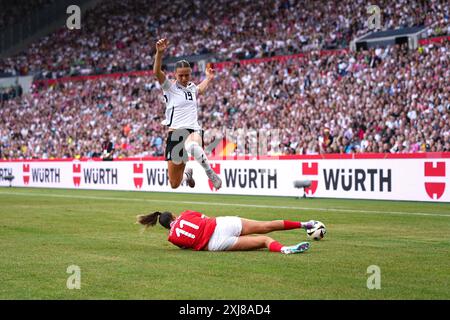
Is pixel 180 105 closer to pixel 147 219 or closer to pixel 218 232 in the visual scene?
pixel 147 219

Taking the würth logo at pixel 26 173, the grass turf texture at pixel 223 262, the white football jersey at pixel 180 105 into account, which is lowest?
the würth logo at pixel 26 173

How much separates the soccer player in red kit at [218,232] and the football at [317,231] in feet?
2.98

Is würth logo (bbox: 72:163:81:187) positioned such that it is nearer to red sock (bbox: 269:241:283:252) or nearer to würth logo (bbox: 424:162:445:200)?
würth logo (bbox: 424:162:445:200)

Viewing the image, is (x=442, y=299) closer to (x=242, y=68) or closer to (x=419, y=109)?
(x=419, y=109)

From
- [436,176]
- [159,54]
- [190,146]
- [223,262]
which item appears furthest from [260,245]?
[436,176]

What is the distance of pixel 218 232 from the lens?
36.4 ft

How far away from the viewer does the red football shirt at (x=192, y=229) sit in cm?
1086

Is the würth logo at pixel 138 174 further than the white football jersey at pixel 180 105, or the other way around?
the würth logo at pixel 138 174

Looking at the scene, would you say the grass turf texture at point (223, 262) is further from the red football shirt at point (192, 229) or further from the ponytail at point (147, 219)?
the ponytail at point (147, 219)

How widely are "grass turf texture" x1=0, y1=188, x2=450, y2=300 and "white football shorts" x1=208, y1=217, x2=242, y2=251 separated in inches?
6.6

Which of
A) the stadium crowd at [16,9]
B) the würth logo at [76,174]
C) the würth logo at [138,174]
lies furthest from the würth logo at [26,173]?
the stadium crowd at [16,9]

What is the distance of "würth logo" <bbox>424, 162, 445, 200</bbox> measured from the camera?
22.4 m

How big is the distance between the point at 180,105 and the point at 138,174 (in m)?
19.8
